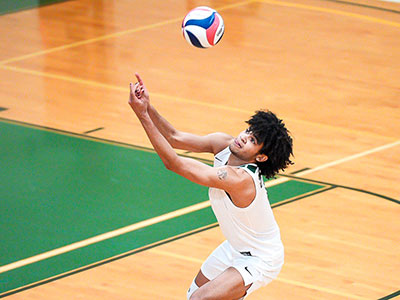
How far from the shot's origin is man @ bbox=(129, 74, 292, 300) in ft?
19.4

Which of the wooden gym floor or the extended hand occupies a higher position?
the extended hand

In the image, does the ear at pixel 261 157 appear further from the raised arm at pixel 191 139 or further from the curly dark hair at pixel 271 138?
the raised arm at pixel 191 139

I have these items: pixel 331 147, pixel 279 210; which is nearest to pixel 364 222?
pixel 279 210

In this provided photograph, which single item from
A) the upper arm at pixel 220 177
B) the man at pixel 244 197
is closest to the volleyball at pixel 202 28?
the man at pixel 244 197

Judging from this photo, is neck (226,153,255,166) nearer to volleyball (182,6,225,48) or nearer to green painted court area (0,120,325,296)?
volleyball (182,6,225,48)

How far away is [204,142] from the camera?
6496 millimetres

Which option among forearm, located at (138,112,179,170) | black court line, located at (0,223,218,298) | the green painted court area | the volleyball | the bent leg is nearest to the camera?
forearm, located at (138,112,179,170)

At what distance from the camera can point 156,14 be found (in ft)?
52.3

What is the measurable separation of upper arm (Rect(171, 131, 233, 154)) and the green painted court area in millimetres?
1818

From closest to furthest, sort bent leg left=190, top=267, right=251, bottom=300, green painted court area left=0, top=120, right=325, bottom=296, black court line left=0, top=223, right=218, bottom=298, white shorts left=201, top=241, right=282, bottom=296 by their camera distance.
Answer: bent leg left=190, top=267, right=251, bottom=300, white shorts left=201, top=241, right=282, bottom=296, black court line left=0, top=223, right=218, bottom=298, green painted court area left=0, top=120, right=325, bottom=296

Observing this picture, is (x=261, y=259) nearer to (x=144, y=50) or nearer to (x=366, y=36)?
(x=144, y=50)

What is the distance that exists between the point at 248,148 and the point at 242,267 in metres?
0.80

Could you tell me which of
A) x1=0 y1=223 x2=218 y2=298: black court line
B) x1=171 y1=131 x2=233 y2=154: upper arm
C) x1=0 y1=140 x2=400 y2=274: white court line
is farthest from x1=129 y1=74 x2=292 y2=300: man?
x1=0 y1=140 x2=400 y2=274: white court line

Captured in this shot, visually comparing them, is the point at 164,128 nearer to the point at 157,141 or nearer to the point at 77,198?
the point at 157,141
